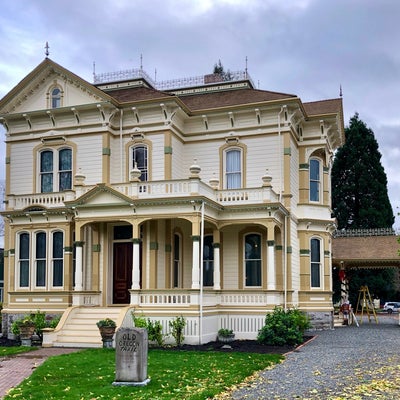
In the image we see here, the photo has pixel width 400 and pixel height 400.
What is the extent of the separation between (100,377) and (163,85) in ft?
66.4

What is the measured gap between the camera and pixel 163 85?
3169 cm

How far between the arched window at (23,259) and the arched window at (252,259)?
893cm

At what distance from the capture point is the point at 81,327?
22234mm

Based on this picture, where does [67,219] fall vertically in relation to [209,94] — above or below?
below

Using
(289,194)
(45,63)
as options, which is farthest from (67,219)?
(289,194)

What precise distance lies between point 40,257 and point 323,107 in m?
14.0

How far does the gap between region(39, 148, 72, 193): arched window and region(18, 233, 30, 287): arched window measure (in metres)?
2.30

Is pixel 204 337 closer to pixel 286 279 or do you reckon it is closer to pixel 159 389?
pixel 286 279

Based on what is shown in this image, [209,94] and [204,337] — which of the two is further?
[209,94]

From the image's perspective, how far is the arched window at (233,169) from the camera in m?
26.3

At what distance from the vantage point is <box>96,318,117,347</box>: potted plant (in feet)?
67.0

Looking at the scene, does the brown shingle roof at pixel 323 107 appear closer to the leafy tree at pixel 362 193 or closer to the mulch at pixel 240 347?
the mulch at pixel 240 347

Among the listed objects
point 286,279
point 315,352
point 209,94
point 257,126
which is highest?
point 209,94

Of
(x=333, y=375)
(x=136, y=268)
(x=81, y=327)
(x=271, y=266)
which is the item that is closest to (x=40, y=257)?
(x=81, y=327)
